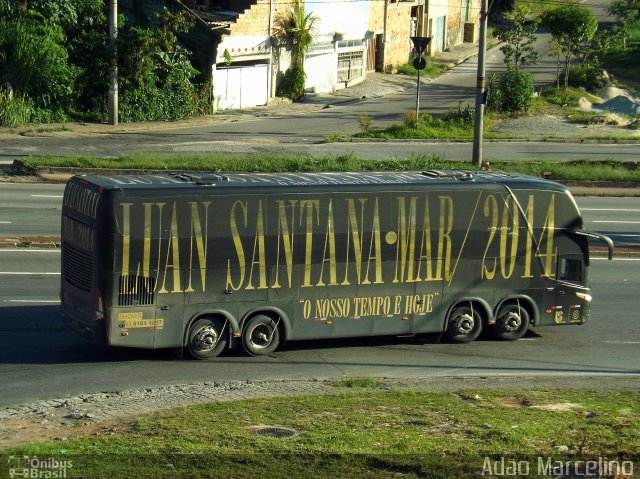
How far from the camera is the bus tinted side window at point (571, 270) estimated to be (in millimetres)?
18578

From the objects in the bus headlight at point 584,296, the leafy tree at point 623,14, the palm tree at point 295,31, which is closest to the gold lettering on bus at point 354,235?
the bus headlight at point 584,296

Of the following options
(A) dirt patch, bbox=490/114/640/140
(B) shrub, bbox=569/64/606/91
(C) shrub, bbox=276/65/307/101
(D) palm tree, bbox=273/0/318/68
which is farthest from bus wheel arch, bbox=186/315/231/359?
(B) shrub, bbox=569/64/606/91

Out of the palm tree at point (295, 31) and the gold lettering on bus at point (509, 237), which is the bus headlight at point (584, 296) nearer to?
the gold lettering on bus at point (509, 237)

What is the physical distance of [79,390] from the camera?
14289 millimetres

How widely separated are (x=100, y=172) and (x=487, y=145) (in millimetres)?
17187

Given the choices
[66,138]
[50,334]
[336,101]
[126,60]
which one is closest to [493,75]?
[336,101]

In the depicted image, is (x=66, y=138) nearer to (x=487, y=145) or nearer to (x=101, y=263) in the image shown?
(x=487, y=145)

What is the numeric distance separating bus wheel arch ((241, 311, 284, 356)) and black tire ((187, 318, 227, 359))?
0.39 metres

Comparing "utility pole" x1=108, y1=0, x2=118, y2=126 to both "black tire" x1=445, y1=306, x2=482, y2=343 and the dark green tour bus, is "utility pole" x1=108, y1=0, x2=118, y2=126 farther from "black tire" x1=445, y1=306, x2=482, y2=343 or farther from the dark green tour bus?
"black tire" x1=445, y1=306, x2=482, y2=343

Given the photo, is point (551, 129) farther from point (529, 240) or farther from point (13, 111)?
point (529, 240)

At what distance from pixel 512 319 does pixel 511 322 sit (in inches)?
2.3

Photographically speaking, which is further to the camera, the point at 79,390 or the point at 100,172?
the point at 100,172

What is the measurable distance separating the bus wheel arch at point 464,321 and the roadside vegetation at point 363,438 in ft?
12.4

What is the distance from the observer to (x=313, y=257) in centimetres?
A: 1669
